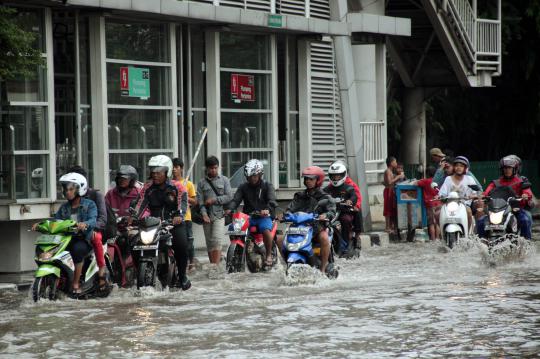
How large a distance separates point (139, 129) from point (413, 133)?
1602 centimetres

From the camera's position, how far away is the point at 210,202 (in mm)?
18938

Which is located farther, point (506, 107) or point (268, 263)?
point (506, 107)

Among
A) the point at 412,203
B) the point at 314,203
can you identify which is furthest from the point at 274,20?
the point at 314,203

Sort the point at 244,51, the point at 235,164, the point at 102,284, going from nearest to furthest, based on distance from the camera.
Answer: the point at 102,284
the point at 235,164
the point at 244,51

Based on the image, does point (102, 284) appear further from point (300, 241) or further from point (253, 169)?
point (253, 169)

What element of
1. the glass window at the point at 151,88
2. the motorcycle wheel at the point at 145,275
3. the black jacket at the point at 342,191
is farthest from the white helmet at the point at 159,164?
the glass window at the point at 151,88

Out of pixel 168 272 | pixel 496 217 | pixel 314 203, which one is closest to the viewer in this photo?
pixel 168 272

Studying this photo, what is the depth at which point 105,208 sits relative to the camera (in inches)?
601

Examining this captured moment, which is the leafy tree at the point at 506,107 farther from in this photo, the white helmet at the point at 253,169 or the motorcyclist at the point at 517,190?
the white helmet at the point at 253,169

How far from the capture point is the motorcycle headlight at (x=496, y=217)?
18625 millimetres

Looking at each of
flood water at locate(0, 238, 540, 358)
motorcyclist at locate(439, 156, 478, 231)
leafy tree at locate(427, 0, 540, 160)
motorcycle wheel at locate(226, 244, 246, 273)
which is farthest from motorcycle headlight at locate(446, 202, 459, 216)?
leafy tree at locate(427, 0, 540, 160)

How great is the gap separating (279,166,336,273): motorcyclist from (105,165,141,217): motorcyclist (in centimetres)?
213

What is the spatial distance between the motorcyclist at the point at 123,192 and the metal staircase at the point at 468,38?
1513cm

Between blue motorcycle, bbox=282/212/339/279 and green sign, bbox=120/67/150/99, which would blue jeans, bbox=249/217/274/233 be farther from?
green sign, bbox=120/67/150/99
